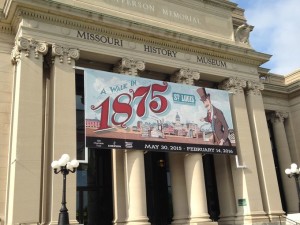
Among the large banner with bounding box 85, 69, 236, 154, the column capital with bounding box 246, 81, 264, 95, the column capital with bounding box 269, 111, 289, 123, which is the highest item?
the column capital with bounding box 246, 81, 264, 95

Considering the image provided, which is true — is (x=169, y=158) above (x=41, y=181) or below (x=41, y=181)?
above

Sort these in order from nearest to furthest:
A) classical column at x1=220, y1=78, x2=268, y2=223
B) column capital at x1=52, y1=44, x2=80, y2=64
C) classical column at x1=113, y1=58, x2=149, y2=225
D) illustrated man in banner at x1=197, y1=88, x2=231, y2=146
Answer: classical column at x1=113, y1=58, x2=149, y2=225
column capital at x1=52, y1=44, x2=80, y2=64
classical column at x1=220, y1=78, x2=268, y2=223
illustrated man in banner at x1=197, y1=88, x2=231, y2=146

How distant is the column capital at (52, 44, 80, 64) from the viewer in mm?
19250

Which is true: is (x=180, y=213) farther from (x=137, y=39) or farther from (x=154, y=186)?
(x=137, y=39)

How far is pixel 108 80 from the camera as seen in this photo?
66.7ft

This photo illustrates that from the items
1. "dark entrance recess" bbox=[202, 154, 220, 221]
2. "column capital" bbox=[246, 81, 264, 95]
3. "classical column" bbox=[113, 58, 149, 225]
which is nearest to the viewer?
"classical column" bbox=[113, 58, 149, 225]

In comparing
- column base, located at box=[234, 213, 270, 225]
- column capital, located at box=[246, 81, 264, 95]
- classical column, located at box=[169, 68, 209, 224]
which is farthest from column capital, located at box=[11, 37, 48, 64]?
column base, located at box=[234, 213, 270, 225]

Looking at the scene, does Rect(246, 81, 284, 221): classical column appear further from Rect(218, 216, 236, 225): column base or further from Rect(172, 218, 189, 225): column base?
Rect(172, 218, 189, 225): column base

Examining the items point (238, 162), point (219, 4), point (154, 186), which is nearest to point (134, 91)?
point (154, 186)

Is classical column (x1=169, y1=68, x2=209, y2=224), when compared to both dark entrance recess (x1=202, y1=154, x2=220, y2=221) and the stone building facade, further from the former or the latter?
dark entrance recess (x1=202, y1=154, x2=220, y2=221)

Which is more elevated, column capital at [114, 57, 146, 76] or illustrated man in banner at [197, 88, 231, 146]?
column capital at [114, 57, 146, 76]

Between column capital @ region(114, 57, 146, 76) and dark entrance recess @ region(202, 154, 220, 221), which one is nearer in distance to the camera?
column capital @ region(114, 57, 146, 76)

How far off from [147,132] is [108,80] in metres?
3.49

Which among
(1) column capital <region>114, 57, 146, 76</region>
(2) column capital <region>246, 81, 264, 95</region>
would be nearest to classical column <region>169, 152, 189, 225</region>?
(1) column capital <region>114, 57, 146, 76</region>
